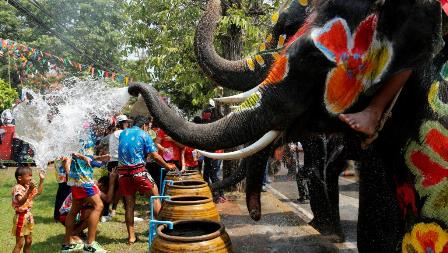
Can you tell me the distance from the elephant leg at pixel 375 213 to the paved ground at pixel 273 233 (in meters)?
1.42

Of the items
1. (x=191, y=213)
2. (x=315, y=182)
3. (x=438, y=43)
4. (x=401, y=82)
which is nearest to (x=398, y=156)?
(x=401, y=82)

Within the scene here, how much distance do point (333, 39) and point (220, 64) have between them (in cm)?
148

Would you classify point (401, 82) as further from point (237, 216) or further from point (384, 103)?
point (237, 216)

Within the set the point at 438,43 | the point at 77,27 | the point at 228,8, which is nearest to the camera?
the point at 438,43

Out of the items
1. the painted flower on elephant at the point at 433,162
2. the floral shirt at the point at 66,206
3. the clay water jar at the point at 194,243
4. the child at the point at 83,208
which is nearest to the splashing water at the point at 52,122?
the child at the point at 83,208

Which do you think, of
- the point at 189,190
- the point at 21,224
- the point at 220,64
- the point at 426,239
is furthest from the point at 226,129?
the point at 21,224

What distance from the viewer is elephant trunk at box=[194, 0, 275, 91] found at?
347 cm

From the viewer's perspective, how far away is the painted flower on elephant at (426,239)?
6.99 feet

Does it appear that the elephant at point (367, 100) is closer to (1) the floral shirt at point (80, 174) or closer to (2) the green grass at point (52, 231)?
(1) the floral shirt at point (80, 174)

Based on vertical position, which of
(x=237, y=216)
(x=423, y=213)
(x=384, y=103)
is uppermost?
(x=384, y=103)

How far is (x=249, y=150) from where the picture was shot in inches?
92.3

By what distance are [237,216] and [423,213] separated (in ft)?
15.5

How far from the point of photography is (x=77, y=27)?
1141 inches

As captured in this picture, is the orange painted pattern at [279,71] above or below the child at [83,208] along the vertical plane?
above
